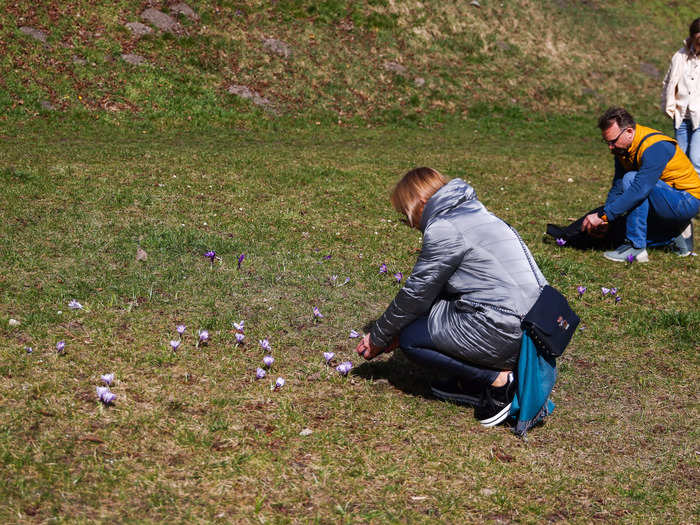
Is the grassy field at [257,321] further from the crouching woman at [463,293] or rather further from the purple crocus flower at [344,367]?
the crouching woman at [463,293]

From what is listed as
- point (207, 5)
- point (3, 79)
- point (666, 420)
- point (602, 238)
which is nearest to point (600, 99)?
point (207, 5)

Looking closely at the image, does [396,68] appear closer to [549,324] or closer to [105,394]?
[549,324]

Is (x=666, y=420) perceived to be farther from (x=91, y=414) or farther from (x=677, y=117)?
(x=677, y=117)

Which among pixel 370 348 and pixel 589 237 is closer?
pixel 370 348

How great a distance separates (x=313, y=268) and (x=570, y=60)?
20797mm

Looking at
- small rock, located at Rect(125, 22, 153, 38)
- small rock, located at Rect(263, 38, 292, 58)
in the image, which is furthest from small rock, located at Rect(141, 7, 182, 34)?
small rock, located at Rect(263, 38, 292, 58)

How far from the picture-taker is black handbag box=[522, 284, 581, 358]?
4163 millimetres

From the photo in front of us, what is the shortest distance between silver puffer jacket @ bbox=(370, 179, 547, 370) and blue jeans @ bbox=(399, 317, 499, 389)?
0.23 feet

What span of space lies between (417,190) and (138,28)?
55.4 ft

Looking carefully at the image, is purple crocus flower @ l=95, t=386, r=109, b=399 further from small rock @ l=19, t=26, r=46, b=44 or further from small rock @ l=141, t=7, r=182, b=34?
small rock @ l=141, t=7, r=182, b=34

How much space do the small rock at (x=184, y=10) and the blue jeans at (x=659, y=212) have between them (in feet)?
51.5

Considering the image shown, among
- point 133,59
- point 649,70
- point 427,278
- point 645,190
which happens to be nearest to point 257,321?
point 427,278

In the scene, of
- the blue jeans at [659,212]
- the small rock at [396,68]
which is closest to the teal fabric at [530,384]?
the blue jeans at [659,212]

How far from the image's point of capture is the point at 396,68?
2088 centimetres
